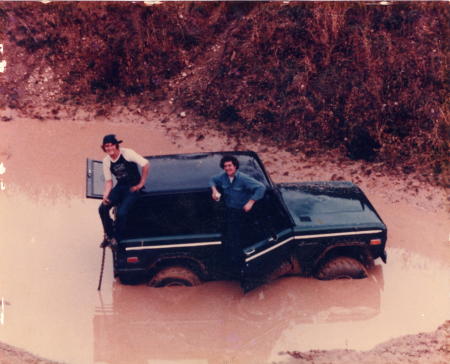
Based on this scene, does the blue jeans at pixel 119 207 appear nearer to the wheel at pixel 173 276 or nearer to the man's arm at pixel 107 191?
the man's arm at pixel 107 191

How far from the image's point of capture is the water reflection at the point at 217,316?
6.46m

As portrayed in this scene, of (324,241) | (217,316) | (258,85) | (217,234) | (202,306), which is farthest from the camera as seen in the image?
(258,85)

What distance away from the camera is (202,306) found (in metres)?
7.02

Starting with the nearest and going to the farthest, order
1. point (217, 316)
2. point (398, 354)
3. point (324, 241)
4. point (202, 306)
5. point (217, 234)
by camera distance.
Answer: point (398, 354) < point (217, 234) < point (324, 241) < point (217, 316) < point (202, 306)

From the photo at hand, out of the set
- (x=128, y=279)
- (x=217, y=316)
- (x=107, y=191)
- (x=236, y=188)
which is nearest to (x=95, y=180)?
(x=107, y=191)

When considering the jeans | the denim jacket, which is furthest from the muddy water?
the denim jacket

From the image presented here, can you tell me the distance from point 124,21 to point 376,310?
10.4 metres

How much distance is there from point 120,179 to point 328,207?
2982 mm

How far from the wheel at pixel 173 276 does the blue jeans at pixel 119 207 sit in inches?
32.5

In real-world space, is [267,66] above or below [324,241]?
above

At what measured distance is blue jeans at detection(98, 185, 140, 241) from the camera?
21.5 ft

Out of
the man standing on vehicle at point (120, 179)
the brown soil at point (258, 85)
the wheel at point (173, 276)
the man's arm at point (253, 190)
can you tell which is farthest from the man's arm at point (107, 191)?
the brown soil at point (258, 85)

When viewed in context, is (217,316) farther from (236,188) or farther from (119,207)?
(119,207)

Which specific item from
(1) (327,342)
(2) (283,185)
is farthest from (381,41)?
(1) (327,342)
